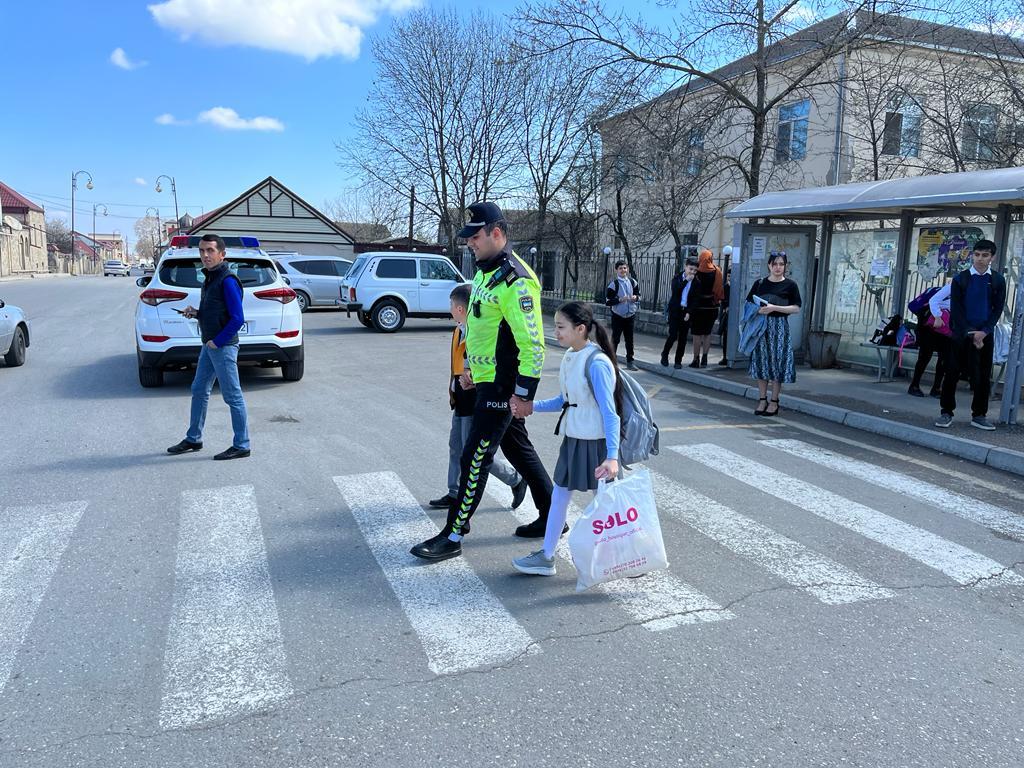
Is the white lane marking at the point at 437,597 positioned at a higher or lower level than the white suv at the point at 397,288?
lower

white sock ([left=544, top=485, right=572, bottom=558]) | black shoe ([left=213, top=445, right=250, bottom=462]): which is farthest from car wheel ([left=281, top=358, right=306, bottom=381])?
white sock ([left=544, top=485, right=572, bottom=558])

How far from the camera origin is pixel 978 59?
15750 millimetres

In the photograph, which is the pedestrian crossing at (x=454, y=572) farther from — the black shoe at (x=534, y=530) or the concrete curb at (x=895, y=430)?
the concrete curb at (x=895, y=430)

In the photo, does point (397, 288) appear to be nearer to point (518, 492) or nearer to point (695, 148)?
point (695, 148)

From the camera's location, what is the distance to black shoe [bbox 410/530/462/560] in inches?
175

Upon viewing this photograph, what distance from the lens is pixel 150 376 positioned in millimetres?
9805

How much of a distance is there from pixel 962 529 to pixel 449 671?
3.85m

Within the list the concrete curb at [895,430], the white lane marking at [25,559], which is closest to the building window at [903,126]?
the concrete curb at [895,430]

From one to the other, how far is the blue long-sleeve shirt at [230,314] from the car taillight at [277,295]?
352cm

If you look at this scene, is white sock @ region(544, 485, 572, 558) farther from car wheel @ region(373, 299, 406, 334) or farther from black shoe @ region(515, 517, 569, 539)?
car wheel @ region(373, 299, 406, 334)

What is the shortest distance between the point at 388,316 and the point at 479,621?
48.7 feet

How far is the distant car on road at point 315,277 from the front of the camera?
24.0 meters

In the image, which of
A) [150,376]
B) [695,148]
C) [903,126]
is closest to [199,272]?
[150,376]

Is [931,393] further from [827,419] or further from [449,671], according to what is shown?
[449,671]
